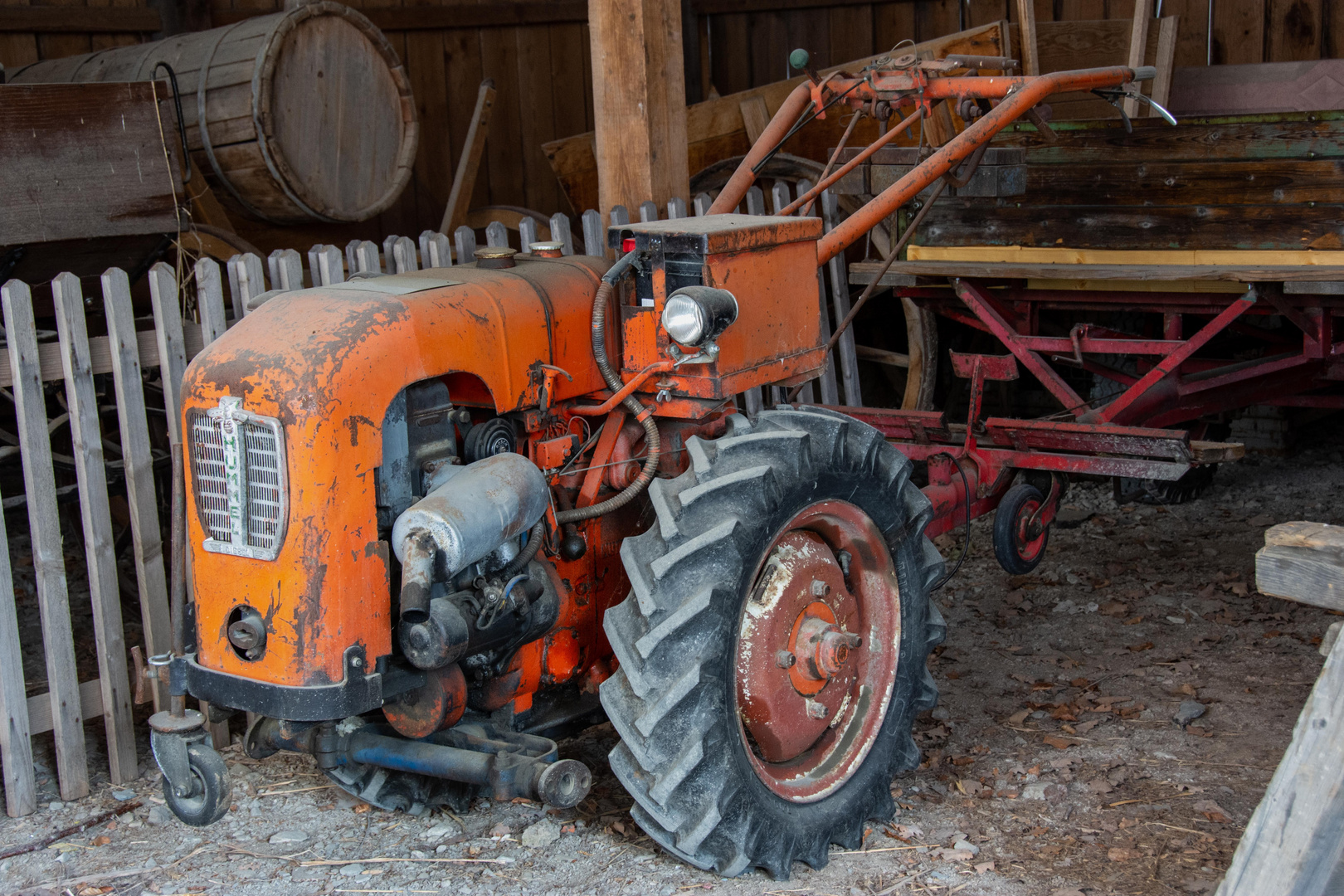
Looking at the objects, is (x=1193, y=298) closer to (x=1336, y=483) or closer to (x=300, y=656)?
(x=1336, y=483)

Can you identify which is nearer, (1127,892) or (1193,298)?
(1127,892)

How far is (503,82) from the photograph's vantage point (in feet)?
28.4

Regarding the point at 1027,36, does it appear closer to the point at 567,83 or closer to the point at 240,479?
the point at 567,83

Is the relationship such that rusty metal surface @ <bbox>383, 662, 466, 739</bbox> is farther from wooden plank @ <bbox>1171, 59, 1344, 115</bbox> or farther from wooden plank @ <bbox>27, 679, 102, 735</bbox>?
wooden plank @ <bbox>1171, 59, 1344, 115</bbox>

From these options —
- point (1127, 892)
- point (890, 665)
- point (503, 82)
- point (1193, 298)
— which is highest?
point (503, 82)

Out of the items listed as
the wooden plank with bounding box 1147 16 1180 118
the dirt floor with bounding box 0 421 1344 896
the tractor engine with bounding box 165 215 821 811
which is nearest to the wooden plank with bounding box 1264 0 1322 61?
the wooden plank with bounding box 1147 16 1180 118

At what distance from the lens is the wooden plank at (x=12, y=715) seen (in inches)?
139

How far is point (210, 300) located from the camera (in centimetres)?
376

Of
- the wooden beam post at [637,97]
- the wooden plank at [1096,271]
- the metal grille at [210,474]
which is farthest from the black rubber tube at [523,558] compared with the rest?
the wooden plank at [1096,271]

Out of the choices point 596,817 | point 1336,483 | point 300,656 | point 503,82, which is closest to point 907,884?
point 596,817

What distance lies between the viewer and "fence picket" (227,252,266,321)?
12.5 ft

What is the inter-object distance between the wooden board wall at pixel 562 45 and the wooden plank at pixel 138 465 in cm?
387

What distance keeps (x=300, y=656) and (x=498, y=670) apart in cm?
54

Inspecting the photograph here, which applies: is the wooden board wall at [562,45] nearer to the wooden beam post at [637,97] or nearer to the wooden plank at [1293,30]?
the wooden plank at [1293,30]
